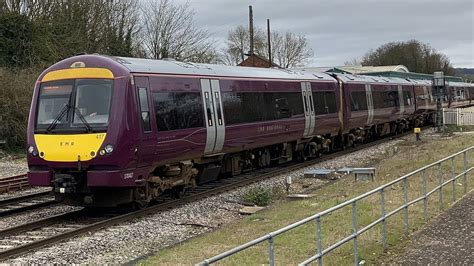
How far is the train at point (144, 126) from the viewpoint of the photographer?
37.4ft

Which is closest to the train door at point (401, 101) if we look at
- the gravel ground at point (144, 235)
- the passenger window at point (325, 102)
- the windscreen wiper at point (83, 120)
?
the passenger window at point (325, 102)

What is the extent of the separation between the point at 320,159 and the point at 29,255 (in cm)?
1480

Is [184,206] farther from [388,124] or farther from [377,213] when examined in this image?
[388,124]

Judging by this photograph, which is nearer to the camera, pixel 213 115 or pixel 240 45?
pixel 213 115

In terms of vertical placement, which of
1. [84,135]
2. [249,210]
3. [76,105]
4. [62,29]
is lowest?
[249,210]

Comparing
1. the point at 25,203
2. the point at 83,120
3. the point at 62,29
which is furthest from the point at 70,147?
the point at 62,29

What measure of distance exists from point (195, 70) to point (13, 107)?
13931 mm

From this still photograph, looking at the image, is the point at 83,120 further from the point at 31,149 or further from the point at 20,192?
the point at 20,192

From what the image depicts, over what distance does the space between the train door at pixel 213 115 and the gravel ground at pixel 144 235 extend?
1249 millimetres

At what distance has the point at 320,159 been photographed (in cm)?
2238

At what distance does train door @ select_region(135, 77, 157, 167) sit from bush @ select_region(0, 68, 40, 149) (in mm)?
14945

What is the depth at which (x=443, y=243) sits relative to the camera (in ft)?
26.4

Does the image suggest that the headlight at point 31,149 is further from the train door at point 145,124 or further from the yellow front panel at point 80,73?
the train door at point 145,124

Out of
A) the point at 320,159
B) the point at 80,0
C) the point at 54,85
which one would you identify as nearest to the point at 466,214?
the point at 54,85
